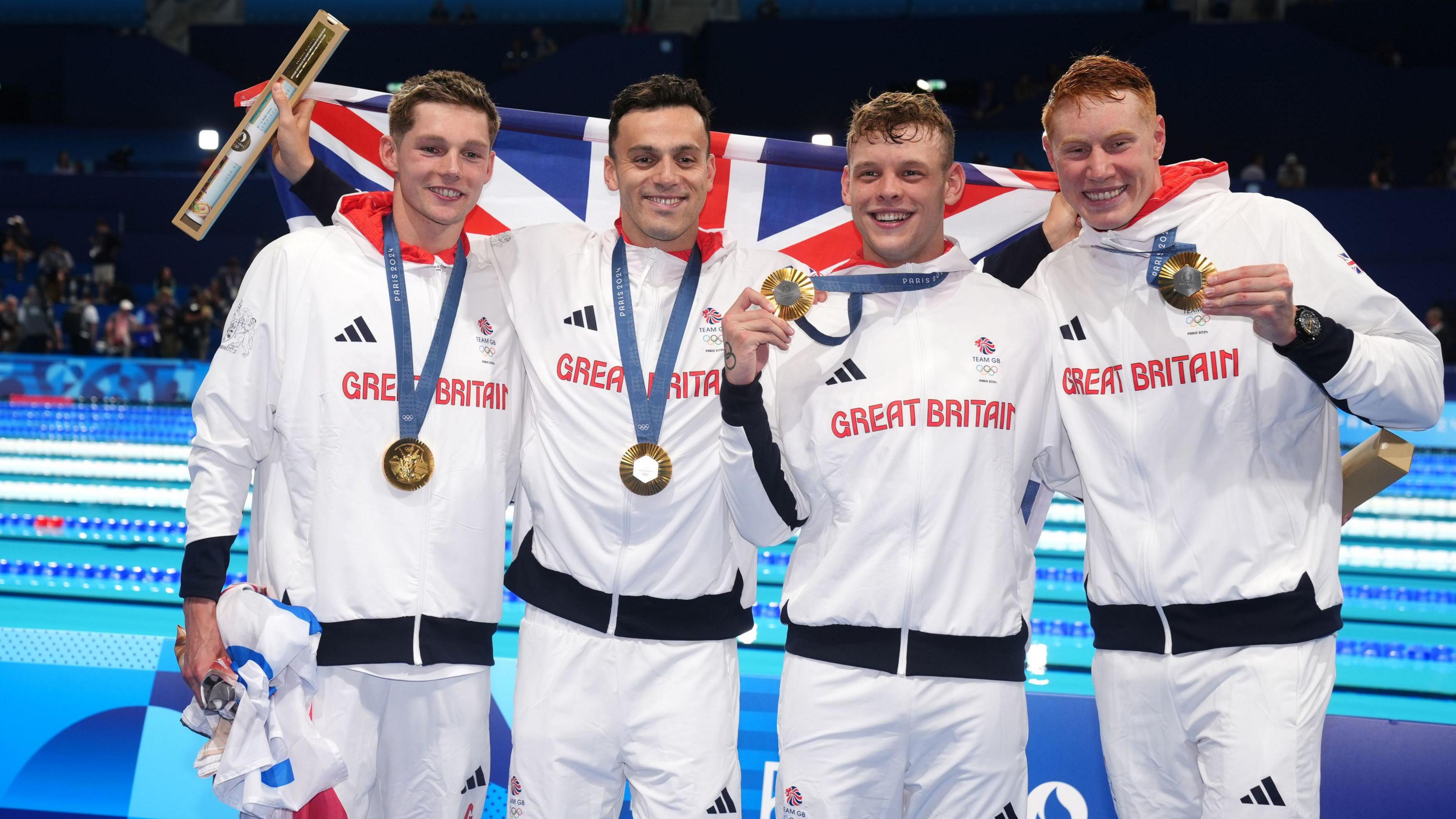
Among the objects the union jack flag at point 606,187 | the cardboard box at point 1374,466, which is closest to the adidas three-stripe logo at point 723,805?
the cardboard box at point 1374,466

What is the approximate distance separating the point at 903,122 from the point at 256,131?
5.66 ft

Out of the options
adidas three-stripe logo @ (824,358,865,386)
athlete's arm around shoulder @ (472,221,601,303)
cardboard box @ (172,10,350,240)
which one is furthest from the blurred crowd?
adidas three-stripe logo @ (824,358,865,386)

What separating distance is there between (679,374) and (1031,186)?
1.42 meters

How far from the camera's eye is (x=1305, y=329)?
87.8 inches

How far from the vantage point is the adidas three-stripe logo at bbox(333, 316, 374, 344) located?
2.68 m

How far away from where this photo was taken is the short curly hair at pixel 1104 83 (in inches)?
97.9

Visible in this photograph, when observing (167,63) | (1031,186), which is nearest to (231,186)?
(1031,186)

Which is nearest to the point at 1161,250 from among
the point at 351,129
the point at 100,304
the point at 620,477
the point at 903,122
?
the point at 903,122

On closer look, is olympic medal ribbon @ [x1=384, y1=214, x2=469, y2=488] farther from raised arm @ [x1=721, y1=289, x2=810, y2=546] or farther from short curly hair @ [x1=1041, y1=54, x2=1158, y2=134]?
short curly hair @ [x1=1041, y1=54, x2=1158, y2=134]

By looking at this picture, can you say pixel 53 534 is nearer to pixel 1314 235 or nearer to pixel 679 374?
pixel 679 374

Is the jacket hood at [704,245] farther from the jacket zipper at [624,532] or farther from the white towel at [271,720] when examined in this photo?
the white towel at [271,720]

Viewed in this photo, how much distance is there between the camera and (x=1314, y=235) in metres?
2.43

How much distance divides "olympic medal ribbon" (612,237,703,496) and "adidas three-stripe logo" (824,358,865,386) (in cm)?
35

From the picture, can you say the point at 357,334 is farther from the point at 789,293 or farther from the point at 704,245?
the point at 789,293
